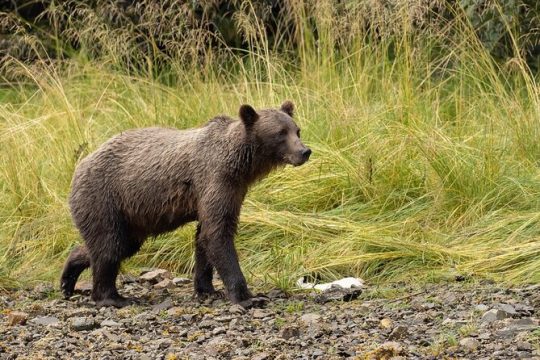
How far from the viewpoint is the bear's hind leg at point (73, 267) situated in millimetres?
7379

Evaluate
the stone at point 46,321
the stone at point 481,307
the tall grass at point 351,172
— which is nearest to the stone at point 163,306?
the stone at point 46,321

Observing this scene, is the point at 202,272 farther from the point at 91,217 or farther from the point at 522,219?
the point at 522,219

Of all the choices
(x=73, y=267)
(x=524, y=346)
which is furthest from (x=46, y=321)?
(x=524, y=346)

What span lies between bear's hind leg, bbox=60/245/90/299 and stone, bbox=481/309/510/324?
278 cm

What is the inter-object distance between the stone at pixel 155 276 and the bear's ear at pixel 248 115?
56.7 inches

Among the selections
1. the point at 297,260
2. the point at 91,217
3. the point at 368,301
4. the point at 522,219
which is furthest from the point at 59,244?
the point at 522,219

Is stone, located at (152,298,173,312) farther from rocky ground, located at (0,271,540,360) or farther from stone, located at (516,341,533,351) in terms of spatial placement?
stone, located at (516,341,533,351)

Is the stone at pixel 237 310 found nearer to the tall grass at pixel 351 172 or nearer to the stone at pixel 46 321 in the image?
the tall grass at pixel 351 172

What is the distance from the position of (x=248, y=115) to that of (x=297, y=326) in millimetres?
1575

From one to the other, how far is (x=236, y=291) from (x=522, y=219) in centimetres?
211

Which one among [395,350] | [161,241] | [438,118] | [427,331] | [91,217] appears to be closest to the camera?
Answer: [395,350]

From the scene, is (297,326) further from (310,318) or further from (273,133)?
(273,133)

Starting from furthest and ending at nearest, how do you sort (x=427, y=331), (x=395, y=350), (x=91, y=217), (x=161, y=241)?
(x=161, y=241), (x=91, y=217), (x=427, y=331), (x=395, y=350)

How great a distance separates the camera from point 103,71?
11.2 m
